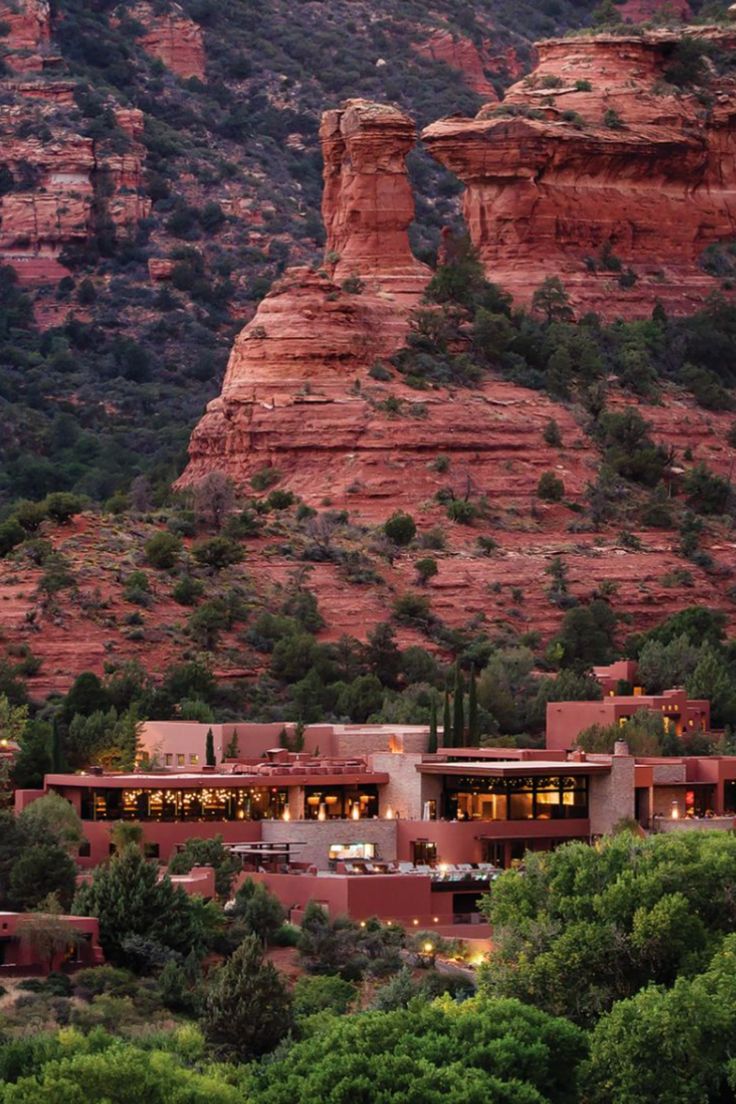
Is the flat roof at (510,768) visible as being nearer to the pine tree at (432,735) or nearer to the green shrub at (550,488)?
the pine tree at (432,735)

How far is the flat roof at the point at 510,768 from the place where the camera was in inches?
3947

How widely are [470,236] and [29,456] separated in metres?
28.0

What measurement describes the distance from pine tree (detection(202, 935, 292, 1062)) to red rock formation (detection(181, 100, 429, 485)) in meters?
52.5

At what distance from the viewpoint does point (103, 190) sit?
7461 inches

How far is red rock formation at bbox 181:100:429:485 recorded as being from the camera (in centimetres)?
13525

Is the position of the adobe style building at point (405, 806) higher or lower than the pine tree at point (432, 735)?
lower

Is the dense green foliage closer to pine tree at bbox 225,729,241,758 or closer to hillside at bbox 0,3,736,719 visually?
pine tree at bbox 225,729,241,758

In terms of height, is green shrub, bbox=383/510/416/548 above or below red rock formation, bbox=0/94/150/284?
below

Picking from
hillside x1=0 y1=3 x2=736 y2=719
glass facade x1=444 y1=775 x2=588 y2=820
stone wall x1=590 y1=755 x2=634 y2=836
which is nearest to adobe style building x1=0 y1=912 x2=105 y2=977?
glass facade x1=444 y1=775 x2=588 y2=820

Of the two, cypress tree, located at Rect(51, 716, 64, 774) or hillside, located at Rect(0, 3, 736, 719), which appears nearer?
cypress tree, located at Rect(51, 716, 64, 774)

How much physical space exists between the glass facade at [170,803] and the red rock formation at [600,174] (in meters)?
48.0

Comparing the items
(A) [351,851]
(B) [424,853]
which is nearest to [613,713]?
(B) [424,853]

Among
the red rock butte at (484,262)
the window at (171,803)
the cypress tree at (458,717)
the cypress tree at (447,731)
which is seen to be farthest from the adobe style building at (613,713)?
the red rock butte at (484,262)

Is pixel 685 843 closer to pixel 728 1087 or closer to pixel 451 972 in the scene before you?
pixel 451 972
